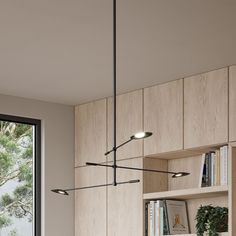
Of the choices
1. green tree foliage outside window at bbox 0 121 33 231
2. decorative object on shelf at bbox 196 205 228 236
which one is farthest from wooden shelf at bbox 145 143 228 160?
green tree foliage outside window at bbox 0 121 33 231

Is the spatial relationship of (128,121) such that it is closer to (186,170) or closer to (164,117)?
(164,117)

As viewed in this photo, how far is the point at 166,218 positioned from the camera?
604cm

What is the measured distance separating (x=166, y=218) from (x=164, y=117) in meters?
0.78

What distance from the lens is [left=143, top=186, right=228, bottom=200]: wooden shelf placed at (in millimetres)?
5562

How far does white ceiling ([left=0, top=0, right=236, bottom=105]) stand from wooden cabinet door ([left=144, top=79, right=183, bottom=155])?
10 cm

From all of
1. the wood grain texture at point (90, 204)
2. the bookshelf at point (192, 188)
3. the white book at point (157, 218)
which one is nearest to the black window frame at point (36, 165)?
the wood grain texture at point (90, 204)

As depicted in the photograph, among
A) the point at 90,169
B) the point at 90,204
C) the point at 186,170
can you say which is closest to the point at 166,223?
the point at 186,170

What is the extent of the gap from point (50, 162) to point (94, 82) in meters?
1.00

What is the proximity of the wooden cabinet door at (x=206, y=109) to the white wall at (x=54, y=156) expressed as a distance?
1.41 metres

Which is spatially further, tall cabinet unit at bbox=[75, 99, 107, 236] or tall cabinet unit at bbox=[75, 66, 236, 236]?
tall cabinet unit at bbox=[75, 99, 107, 236]

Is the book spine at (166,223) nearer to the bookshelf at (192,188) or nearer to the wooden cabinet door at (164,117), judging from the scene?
the bookshelf at (192,188)

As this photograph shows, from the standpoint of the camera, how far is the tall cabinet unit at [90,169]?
6633 mm

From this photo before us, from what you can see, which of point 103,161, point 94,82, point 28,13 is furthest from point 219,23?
point 103,161

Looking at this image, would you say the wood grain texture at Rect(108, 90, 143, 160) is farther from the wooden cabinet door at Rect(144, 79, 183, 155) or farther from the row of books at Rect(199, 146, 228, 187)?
the row of books at Rect(199, 146, 228, 187)
